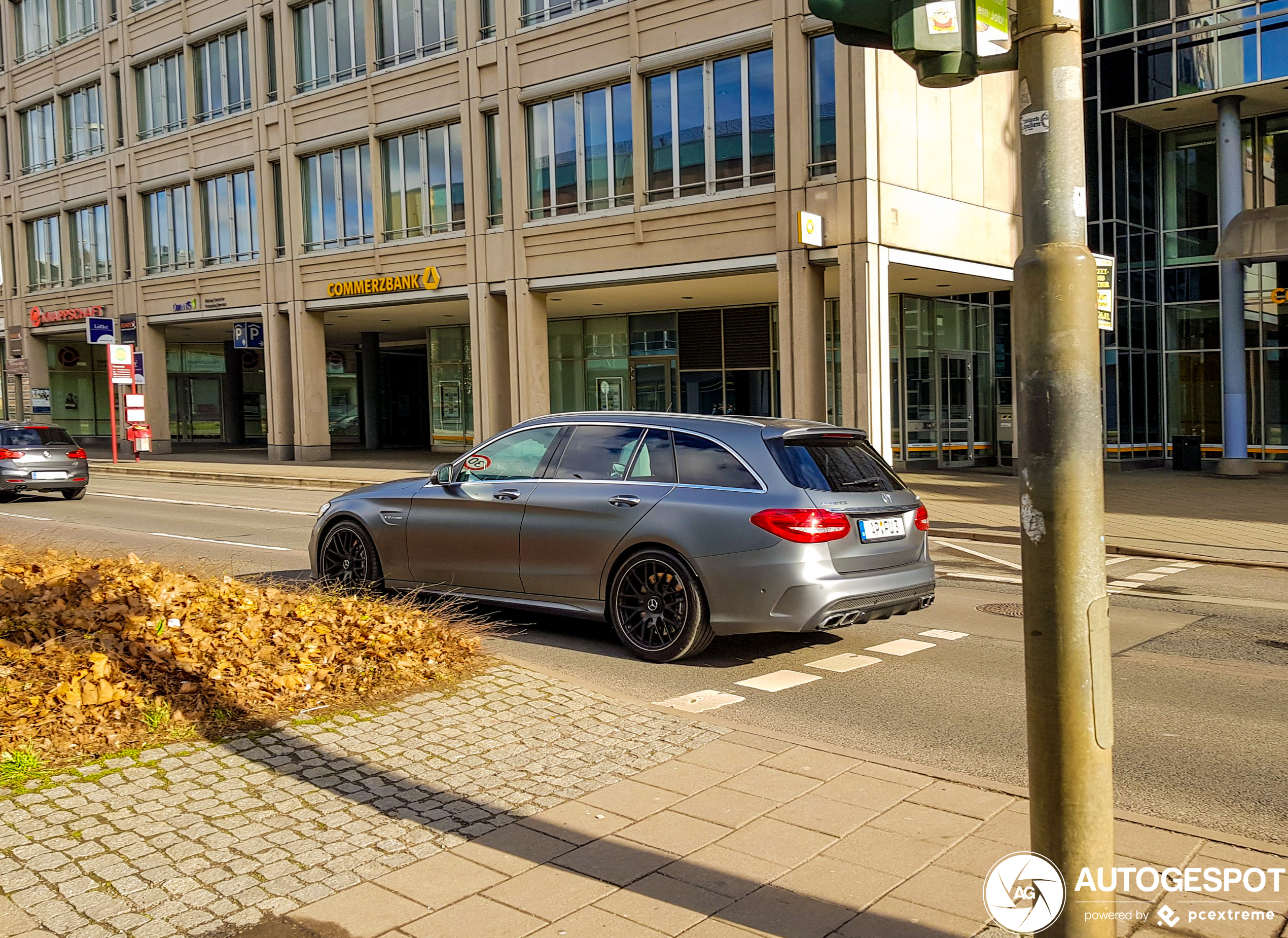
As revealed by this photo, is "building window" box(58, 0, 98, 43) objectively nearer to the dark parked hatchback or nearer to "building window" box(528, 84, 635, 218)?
"building window" box(528, 84, 635, 218)

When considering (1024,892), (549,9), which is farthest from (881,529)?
(549,9)

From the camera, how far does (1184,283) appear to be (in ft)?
91.6

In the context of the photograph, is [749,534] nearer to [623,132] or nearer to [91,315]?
[623,132]

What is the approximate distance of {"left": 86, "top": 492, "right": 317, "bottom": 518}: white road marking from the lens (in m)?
18.9

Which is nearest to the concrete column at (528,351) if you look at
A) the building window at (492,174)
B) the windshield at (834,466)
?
the building window at (492,174)

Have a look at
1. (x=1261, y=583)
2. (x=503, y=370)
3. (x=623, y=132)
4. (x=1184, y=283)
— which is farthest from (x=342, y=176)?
(x=1261, y=583)

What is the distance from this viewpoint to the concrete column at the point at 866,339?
21.1m

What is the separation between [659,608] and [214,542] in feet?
29.3

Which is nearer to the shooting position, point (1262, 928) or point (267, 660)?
point (1262, 928)

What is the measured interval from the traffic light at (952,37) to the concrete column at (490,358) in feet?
81.9

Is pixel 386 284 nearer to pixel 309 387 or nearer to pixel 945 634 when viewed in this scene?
pixel 309 387

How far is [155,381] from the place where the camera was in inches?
1531

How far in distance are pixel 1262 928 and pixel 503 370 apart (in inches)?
1012

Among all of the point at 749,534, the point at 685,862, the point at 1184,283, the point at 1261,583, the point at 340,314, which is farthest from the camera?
the point at 340,314
